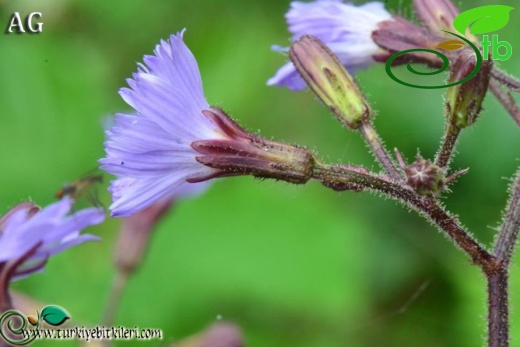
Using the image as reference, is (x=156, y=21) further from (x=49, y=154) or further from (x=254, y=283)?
(x=254, y=283)

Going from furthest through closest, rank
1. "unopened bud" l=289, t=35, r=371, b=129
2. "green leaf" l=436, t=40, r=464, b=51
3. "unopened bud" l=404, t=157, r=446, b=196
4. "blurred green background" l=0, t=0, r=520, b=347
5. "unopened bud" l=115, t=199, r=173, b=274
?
"blurred green background" l=0, t=0, r=520, b=347 → "unopened bud" l=115, t=199, r=173, b=274 → "green leaf" l=436, t=40, r=464, b=51 → "unopened bud" l=289, t=35, r=371, b=129 → "unopened bud" l=404, t=157, r=446, b=196

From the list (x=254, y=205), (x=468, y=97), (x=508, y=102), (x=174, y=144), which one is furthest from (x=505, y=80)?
(x=254, y=205)

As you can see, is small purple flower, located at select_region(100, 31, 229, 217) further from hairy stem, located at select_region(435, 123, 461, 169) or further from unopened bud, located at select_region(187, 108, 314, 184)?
hairy stem, located at select_region(435, 123, 461, 169)

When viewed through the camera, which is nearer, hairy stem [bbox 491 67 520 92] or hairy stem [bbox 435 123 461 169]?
hairy stem [bbox 435 123 461 169]

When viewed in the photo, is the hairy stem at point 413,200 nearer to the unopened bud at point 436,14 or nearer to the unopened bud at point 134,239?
the unopened bud at point 436,14

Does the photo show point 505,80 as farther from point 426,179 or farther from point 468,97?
point 426,179

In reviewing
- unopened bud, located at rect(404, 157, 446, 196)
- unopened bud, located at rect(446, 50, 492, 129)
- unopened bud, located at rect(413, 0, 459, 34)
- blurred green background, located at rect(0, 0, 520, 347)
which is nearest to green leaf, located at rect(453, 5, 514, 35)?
unopened bud, located at rect(413, 0, 459, 34)

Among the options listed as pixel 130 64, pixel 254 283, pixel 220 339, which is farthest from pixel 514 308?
pixel 130 64
